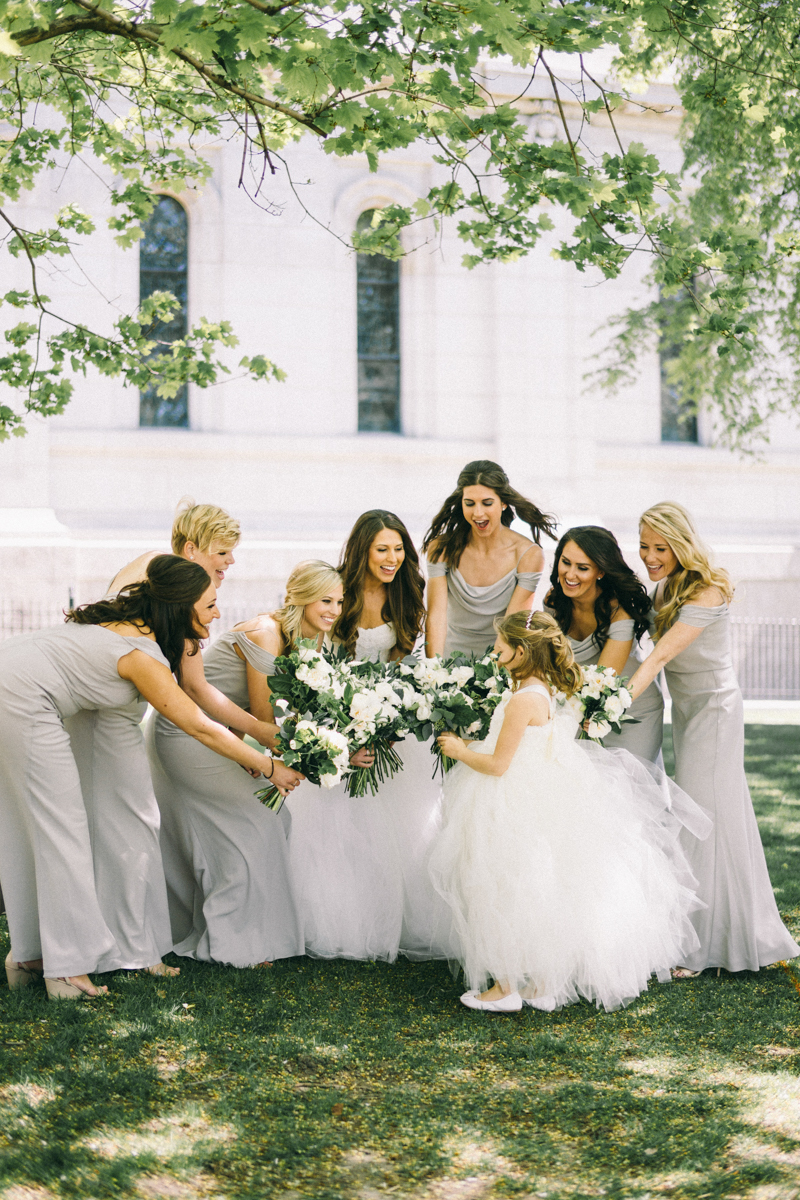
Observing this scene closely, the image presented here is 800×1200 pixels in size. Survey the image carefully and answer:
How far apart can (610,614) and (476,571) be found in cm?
123

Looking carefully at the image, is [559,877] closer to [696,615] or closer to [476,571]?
[696,615]

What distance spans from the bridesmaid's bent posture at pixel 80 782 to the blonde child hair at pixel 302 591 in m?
0.54

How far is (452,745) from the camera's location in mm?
5488

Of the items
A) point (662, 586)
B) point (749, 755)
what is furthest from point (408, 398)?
point (662, 586)

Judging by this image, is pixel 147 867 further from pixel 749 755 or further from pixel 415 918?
pixel 749 755

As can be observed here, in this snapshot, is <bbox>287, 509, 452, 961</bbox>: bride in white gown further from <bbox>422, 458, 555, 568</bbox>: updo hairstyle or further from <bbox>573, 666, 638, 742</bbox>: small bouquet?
<bbox>573, 666, 638, 742</bbox>: small bouquet

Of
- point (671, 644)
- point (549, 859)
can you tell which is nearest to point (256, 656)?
point (549, 859)

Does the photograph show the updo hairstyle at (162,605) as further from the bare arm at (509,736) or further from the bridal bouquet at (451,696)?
the bare arm at (509,736)

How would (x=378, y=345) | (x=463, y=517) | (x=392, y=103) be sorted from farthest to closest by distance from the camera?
1. (x=378, y=345)
2. (x=463, y=517)
3. (x=392, y=103)

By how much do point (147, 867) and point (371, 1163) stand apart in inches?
90.3

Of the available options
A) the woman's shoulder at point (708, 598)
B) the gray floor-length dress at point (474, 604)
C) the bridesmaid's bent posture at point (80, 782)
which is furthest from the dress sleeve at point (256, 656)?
the woman's shoulder at point (708, 598)

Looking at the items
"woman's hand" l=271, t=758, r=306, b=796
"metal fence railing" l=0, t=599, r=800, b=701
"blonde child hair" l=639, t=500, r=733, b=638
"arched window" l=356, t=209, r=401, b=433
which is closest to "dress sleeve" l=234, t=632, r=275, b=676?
"woman's hand" l=271, t=758, r=306, b=796

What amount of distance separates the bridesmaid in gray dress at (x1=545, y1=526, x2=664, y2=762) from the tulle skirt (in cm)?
72

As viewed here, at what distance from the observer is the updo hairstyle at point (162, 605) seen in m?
5.45
